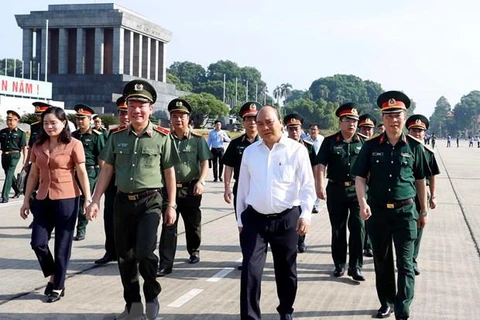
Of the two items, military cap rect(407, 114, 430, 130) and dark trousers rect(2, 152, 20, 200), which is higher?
military cap rect(407, 114, 430, 130)

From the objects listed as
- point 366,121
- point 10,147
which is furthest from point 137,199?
point 10,147

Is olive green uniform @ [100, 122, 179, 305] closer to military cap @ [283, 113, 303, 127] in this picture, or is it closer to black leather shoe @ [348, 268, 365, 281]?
black leather shoe @ [348, 268, 365, 281]

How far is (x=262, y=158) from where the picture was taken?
5.23 metres

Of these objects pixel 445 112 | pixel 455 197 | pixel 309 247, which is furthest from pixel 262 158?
pixel 445 112

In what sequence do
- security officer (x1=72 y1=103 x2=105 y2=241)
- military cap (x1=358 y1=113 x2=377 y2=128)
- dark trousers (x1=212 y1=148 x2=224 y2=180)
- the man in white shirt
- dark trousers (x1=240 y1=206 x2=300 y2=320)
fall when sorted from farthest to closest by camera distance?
1. dark trousers (x1=212 y1=148 x2=224 y2=180)
2. military cap (x1=358 y1=113 x2=377 y2=128)
3. security officer (x1=72 y1=103 x2=105 y2=241)
4. the man in white shirt
5. dark trousers (x1=240 y1=206 x2=300 y2=320)

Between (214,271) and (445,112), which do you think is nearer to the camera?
(214,271)

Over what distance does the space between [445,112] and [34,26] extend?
148368mm

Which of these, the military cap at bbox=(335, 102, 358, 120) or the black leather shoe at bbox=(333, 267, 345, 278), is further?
the military cap at bbox=(335, 102, 358, 120)

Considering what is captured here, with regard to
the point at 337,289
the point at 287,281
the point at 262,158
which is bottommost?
the point at 337,289

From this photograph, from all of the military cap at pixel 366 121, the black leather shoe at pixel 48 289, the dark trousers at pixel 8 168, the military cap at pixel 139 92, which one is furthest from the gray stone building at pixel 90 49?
the military cap at pixel 139 92

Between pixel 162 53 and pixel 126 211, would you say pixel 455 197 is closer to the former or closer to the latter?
pixel 126 211

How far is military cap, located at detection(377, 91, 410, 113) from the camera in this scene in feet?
18.8

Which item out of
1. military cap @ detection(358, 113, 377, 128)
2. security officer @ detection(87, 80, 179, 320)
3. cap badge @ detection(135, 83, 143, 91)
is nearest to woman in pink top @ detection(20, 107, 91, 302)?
security officer @ detection(87, 80, 179, 320)

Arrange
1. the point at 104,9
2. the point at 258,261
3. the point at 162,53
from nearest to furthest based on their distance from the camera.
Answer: the point at 258,261 → the point at 104,9 → the point at 162,53
